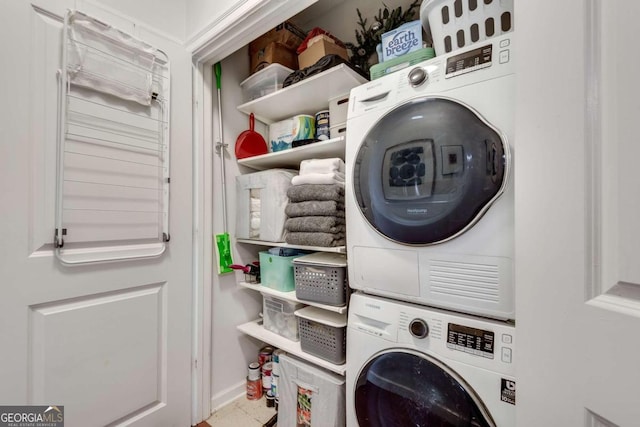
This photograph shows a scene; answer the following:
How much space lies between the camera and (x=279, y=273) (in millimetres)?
1424

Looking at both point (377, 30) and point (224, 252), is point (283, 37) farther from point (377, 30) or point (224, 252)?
point (224, 252)

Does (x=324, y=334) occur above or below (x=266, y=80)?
below

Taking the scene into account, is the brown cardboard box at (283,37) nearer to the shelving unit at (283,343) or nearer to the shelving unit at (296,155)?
the shelving unit at (296,155)

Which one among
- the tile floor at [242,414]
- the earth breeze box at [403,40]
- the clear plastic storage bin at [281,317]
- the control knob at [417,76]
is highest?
the earth breeze box at [403,40]

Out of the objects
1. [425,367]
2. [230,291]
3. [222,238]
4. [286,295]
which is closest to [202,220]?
[222,238]

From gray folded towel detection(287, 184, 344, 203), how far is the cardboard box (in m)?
0.72

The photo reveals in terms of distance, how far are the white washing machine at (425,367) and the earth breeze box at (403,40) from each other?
3.23 feet

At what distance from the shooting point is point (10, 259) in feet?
2.95

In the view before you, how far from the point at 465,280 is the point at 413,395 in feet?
1.38

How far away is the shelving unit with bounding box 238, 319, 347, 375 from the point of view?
3.75 feet

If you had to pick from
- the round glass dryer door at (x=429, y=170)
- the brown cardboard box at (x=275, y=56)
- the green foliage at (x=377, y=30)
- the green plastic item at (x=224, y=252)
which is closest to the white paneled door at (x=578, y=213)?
the round glass dryer door at (x=429, y=170)

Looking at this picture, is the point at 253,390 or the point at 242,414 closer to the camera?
the point at 242,414

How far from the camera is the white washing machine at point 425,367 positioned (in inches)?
27.5

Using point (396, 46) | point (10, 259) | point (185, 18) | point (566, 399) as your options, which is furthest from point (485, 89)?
point (10, 259)
